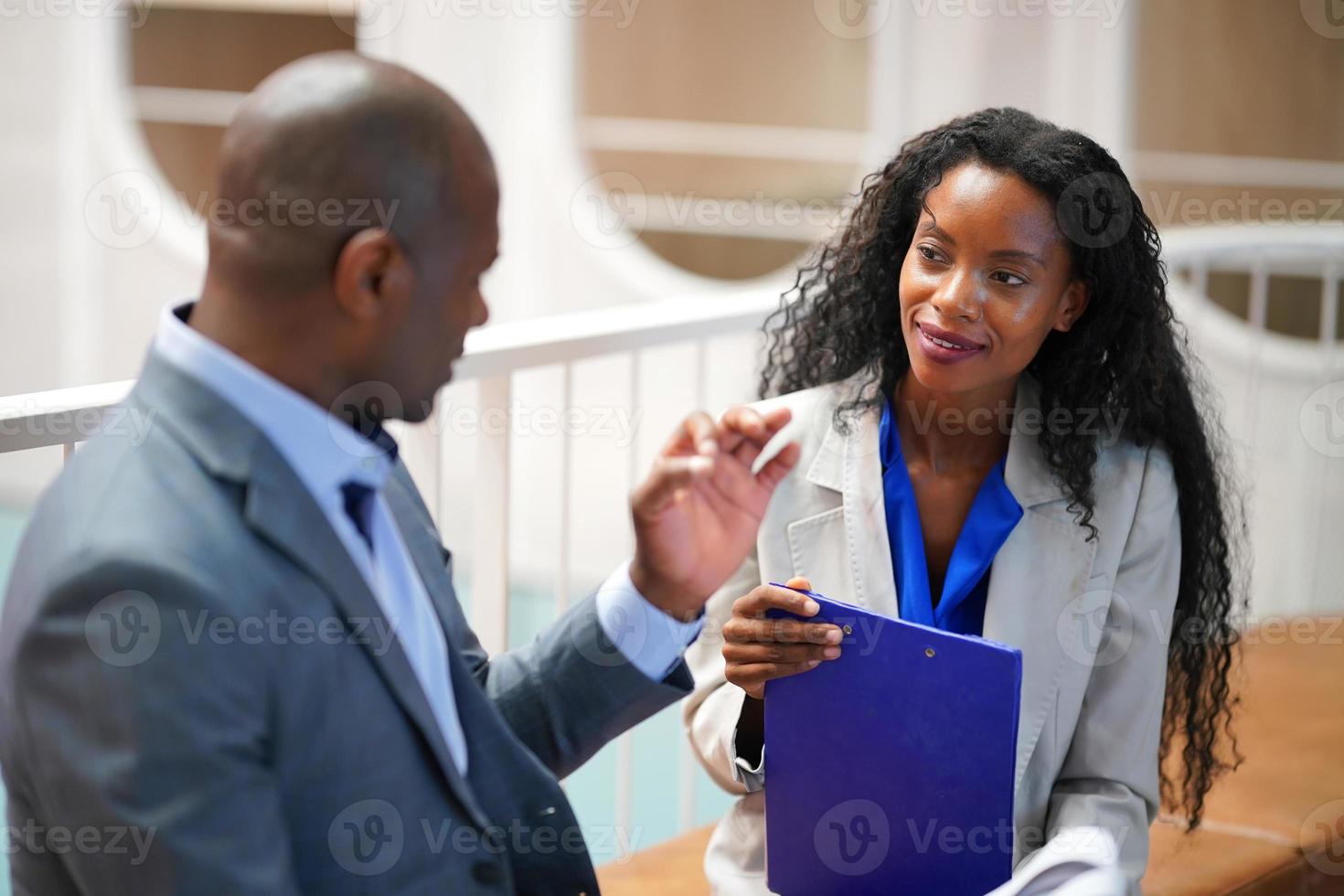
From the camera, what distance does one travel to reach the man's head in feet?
3.44

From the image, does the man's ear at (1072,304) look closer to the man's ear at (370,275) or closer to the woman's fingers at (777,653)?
the woman's fingers at (777,653)

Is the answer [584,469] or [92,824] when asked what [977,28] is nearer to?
[584,469]

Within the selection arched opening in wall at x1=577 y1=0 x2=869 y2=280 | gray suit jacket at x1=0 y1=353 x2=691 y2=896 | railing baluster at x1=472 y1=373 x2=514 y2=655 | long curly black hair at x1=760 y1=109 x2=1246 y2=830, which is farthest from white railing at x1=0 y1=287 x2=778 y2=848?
arched opening in wall at x1=577 y1=0 x2=869 y2=280

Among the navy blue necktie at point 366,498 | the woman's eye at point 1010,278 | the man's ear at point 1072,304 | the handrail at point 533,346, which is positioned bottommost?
the handrail at point 533,346

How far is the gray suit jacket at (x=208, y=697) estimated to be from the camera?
38.8 inches

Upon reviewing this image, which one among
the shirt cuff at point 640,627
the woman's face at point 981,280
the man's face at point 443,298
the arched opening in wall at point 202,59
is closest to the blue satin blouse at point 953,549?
the woman's face at point 981,280

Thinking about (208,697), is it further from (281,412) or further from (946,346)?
(946,346)

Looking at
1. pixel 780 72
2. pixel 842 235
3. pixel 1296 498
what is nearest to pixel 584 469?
pixel 780 72

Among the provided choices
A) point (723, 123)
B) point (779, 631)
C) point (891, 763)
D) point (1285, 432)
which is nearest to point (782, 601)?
point (779, 631)

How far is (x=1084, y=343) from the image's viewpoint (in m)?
1.80

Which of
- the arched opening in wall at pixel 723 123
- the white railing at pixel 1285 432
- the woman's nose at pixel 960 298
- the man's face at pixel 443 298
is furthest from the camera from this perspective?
the arched opening in wall at pixel 723 123

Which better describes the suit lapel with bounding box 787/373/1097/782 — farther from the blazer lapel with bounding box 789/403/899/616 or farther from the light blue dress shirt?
the light blue dress shirt

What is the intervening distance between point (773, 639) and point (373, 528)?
51 centimetres

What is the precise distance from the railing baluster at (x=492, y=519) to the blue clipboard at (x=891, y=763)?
0.73 meters
